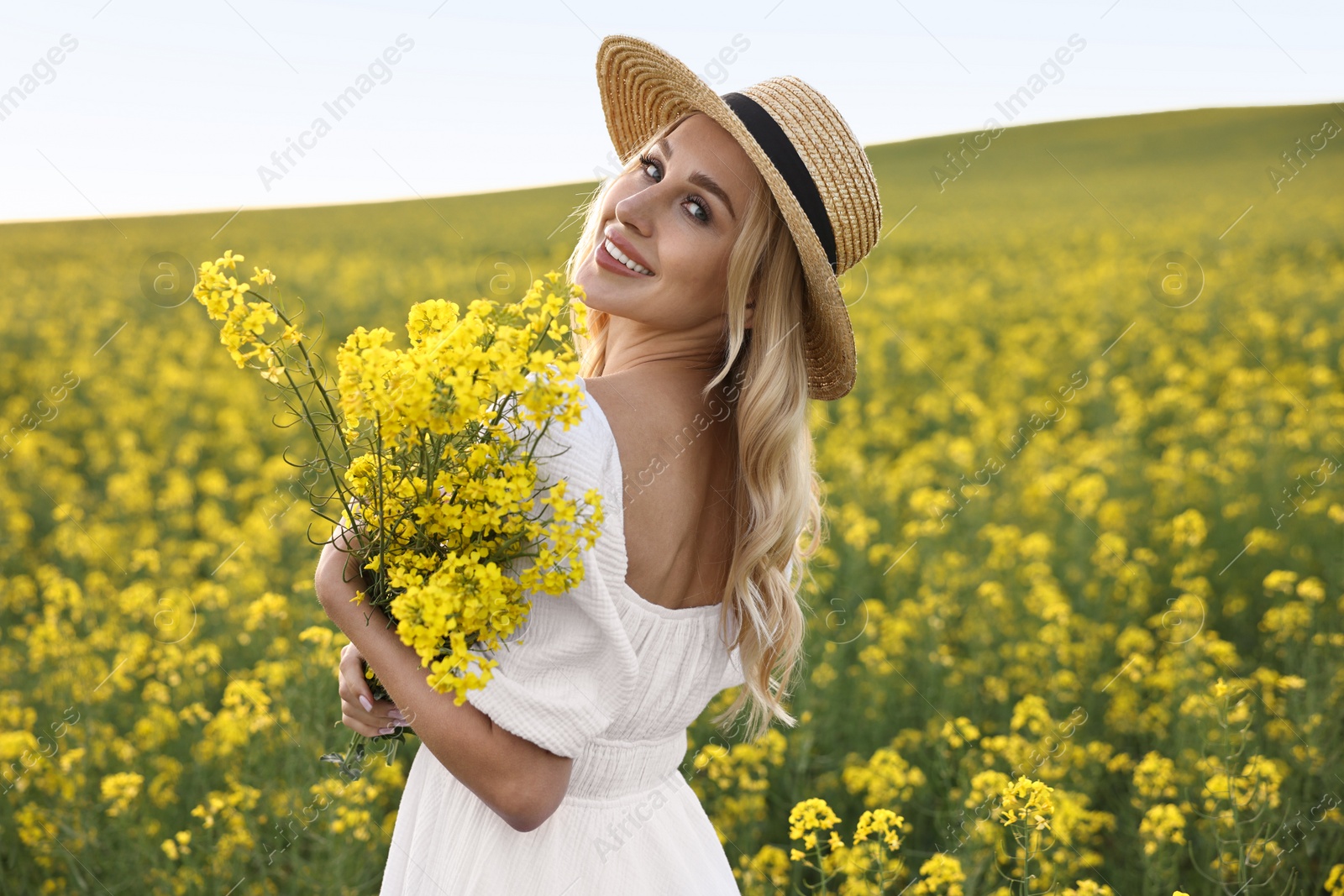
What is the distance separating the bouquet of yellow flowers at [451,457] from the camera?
1.21 metres

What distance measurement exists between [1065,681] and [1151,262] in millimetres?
12240

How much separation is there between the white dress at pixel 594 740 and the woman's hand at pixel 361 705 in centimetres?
10

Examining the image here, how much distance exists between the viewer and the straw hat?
1.59 meters

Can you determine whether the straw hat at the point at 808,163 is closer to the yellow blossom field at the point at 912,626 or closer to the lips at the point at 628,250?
the lips at the point at 628,250

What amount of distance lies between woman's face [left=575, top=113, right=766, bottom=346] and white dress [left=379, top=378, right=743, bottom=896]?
260 millimetres

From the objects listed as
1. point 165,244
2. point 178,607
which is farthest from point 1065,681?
point 165,244

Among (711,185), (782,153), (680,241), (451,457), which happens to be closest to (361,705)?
(451,457)

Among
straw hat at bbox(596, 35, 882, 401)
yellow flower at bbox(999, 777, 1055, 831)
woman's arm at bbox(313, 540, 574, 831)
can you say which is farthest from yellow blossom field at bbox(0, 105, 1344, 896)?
straw hat at bbox(596, 35, 882, 401)

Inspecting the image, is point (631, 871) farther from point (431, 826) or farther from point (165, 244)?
point (165, 244)

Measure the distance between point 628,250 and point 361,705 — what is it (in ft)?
2.64

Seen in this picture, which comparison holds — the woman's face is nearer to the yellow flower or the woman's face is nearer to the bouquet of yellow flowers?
the bouquet of yellow flowers

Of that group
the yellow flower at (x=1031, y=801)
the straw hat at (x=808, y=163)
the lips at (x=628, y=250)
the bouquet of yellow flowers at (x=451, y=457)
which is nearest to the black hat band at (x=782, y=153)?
the straw hat at (x=808, y=163)

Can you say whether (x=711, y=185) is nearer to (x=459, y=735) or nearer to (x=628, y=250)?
(x=628, y=250)

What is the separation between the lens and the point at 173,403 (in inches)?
313
